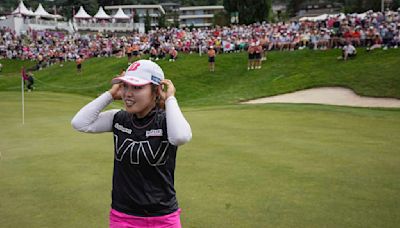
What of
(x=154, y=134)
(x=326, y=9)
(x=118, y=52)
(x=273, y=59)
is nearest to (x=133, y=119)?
(x=154, y=134)

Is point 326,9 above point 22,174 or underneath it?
above

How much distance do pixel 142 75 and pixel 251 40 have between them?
34263 millimetres

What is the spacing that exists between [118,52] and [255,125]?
34.5m

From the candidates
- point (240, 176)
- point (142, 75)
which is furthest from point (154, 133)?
point (240, 176)

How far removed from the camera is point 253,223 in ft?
20.7

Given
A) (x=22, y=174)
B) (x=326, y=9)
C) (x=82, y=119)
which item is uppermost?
(x=326, y=9)

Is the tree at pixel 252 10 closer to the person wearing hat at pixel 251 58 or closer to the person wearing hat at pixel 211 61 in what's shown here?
the person wearing hat at pixel 211 61

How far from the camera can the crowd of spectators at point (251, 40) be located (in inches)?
1340

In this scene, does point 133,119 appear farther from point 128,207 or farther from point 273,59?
point 273,59

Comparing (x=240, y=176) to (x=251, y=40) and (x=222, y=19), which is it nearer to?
(x=251, y=40)

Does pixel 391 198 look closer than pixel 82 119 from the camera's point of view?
No

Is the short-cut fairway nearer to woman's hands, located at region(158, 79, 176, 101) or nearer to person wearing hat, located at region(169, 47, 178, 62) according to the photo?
woman's hands, located at region(158, 79, 176, 101)

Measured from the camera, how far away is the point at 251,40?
37375 mm

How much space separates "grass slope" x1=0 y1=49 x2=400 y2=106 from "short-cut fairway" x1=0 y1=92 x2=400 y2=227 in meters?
13.0
